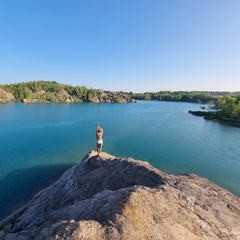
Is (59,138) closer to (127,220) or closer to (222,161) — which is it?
(222,161)

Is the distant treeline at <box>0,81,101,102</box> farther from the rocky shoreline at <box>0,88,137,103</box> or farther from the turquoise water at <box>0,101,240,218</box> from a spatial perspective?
the turquoise water at <box>0,101,240,218</box>

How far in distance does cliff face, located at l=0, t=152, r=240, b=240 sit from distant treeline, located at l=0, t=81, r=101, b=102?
469ft

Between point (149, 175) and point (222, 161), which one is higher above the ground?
point (149, 175)

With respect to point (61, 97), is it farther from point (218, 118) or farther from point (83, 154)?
point (83, 154)

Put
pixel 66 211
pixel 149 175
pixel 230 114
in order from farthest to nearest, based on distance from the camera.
Answer: pixel 230 114, pixel 149 175, pixel 66 211

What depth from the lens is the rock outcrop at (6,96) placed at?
12481 centimetres

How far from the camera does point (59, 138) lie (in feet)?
125

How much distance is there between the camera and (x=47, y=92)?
156250mm

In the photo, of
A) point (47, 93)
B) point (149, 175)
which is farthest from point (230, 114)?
point (47, 93)

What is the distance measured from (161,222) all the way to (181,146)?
31679mm

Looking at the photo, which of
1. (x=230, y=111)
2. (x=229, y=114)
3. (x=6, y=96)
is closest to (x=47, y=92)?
(x=6, y=96)

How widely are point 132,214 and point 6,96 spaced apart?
148142 millimetres

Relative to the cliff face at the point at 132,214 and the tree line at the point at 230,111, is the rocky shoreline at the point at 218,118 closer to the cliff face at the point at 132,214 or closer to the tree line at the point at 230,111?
the tree line at the point at 230,111

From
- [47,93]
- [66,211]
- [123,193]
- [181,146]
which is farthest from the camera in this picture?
[47,93]
